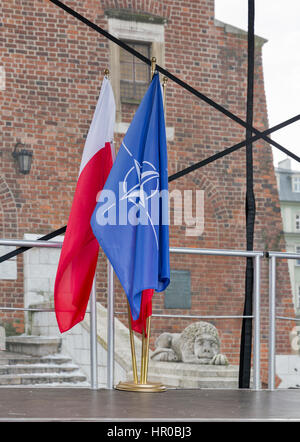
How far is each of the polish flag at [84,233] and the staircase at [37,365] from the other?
156 inches

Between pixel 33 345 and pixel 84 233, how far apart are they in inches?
189

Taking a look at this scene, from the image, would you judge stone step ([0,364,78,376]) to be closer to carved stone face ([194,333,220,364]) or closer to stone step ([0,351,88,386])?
stone step ([0,351,88,386])

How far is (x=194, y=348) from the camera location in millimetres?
8023

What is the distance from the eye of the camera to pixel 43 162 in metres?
8.99

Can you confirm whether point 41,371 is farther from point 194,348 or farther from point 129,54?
point 129,54

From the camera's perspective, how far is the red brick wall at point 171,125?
29.2 feet

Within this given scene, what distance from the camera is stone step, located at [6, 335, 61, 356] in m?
7.60

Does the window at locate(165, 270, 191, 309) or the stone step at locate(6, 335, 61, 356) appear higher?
the window at locate(165, 270, 191, 309)

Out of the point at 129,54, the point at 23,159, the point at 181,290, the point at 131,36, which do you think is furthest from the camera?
the point at 131,36

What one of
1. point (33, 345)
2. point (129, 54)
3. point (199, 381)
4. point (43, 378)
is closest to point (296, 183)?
point (129, 54)

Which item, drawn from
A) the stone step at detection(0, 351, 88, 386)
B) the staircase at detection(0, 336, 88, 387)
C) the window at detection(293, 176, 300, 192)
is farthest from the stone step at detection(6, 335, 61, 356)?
the window at detection(293, 176, 300, 192)

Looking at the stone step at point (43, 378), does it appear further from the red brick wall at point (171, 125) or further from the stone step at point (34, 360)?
the red brick wall at point (171, 125)

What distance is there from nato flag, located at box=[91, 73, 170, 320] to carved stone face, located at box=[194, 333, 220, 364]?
16.1 feet
